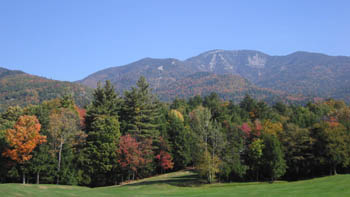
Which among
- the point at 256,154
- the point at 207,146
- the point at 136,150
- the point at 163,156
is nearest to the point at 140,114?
the point at 163,156

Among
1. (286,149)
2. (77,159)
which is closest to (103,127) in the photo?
(77,159)

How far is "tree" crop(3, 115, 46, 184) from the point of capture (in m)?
53.9

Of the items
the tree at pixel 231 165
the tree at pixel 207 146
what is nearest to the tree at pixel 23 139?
the tree at pixel 207 146

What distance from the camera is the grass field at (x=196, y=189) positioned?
106ft

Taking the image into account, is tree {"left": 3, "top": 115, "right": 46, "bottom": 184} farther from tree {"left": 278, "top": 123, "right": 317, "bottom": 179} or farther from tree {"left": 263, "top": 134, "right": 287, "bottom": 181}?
tree {"left": 278, "top": 123, "right": 317, "bottom": 179}

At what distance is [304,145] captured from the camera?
2451 inches

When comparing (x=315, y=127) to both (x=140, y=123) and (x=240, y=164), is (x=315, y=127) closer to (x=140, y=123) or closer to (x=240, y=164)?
(x=240, y=164)

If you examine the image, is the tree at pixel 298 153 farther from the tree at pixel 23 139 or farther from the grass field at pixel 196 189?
the tree at pixel 23 139

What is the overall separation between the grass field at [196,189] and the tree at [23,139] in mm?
10154

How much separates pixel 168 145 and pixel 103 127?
1632 cm

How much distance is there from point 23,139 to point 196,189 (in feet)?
100

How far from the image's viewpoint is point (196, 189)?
47031 mm

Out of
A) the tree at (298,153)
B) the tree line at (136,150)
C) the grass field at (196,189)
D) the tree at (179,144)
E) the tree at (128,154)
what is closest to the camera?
the grass field at (196,189)

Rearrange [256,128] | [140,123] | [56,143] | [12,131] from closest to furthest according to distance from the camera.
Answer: [12,131]
[56,143]
[140,123]
[256,128]
